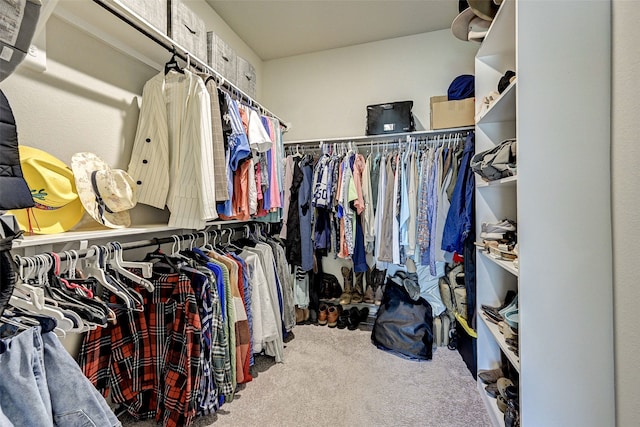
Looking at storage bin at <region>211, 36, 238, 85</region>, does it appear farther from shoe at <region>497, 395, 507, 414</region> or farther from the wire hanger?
shoe at <region>497, 395, 507, 414</region>

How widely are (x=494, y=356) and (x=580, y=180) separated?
49.0 inches

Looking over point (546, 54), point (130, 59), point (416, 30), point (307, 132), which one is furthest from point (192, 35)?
point (416, 30)

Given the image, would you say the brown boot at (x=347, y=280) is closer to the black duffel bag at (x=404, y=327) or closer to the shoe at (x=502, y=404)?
the black duffel bag at (x=404, y=327)

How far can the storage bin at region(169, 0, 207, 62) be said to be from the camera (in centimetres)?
150

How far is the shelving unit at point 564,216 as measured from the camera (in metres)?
1.06

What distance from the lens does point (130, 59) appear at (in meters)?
1.57

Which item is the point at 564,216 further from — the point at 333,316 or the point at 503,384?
the point at 333,316

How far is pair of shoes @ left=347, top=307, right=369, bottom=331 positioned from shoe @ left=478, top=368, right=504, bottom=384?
3.72 ft

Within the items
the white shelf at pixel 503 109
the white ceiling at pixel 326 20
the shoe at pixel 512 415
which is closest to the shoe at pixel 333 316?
the shoe at pixel 512 415

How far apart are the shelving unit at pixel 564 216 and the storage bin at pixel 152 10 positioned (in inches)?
64.3

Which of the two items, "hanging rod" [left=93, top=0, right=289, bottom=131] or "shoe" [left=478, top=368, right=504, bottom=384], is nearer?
"hanging rod" [left=93, top=0, right=289, bottom=131]

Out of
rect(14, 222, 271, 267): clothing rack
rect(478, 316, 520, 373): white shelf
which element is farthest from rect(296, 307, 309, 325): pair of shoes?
rect(478, 316, 520, 373): white shelf

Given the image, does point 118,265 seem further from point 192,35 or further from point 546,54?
point 546,54

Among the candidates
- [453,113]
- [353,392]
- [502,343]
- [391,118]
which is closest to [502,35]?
[453,113]
